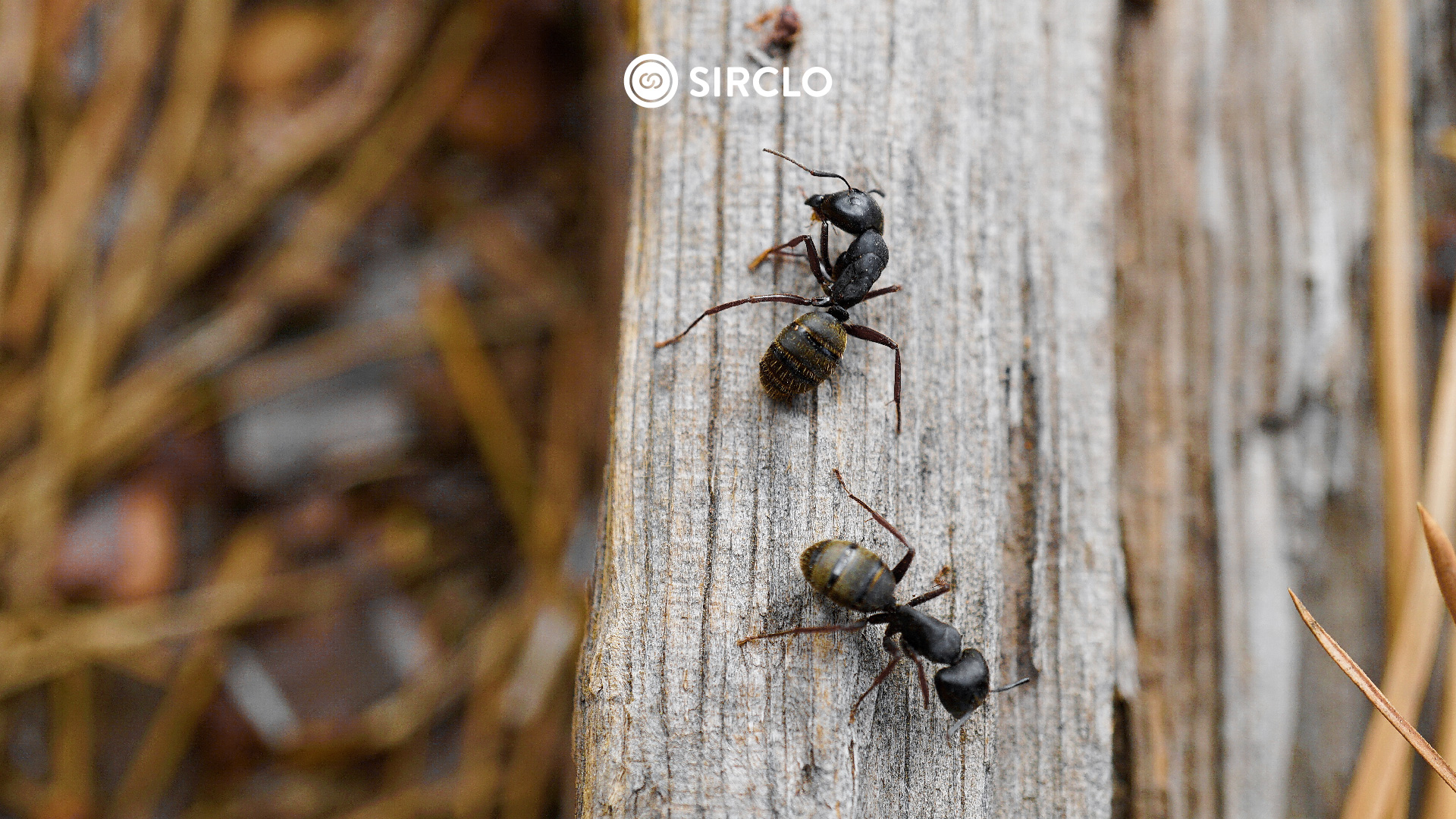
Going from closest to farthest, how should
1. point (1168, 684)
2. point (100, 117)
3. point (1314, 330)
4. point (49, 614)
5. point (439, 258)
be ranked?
point (1168, 684)
point (1314, 330)
point (49, 614)
point (100, 117)
point (439, 258)

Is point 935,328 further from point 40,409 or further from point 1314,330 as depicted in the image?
point 40,409

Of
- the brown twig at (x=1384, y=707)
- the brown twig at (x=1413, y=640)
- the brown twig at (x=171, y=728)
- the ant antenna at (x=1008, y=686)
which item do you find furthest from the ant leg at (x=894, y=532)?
the brown twig at (x=171, y=728)

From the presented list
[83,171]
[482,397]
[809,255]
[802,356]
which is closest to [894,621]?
[802,356]

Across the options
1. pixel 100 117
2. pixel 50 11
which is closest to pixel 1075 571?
pixel 100 117

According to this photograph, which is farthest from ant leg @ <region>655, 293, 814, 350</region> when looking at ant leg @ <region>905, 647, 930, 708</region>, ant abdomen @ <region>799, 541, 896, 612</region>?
ant leg @ <region>905, 647, 930, 708</region>

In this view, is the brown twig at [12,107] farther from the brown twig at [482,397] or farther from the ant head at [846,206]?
the ant head at [846,206]
